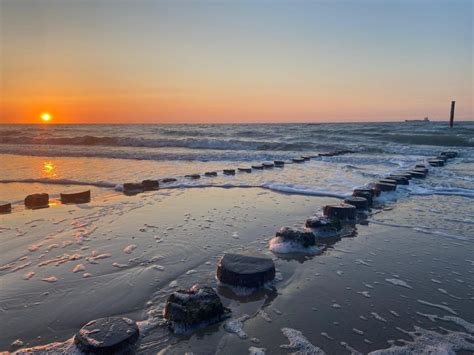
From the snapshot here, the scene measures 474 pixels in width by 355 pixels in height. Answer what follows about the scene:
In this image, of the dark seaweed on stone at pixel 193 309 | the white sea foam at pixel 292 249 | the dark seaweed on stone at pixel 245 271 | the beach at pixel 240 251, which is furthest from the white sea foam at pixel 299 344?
the white sea foam at pixel 292 249

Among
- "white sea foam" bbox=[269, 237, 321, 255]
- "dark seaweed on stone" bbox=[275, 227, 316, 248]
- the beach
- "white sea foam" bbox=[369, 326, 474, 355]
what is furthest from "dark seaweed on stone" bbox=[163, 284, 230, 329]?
"dark seaweed on stone" bbox=[275, 227, 316, 248]

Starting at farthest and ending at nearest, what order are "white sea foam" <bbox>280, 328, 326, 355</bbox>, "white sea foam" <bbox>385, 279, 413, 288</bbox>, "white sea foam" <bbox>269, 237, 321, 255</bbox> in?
"white sea foam" <bbox>269, 237, 321, 255</bbox> → "white sea foam" <bbox>385, 279, 413, 288</bbox> → "white sea foam" <bbox>280, 328, 326, 355</bbox>

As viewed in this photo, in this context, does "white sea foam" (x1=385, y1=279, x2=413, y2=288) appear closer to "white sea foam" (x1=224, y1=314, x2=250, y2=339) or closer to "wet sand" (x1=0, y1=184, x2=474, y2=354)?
"wet sand" (x1=0, y1=184, x2=474, y2=354)

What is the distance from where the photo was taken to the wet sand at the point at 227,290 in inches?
119

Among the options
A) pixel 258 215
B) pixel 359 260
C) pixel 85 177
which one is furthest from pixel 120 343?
pixel 85 177

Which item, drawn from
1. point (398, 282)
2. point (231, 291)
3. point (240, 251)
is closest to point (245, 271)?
point (231, 291)

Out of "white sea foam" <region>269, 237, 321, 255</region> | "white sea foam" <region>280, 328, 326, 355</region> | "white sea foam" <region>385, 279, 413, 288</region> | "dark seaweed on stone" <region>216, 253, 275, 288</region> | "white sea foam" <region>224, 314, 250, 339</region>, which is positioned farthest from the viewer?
"white sea foam" <region>269, 237, 321, 255</region>

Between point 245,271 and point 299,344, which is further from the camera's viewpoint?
point 245,271

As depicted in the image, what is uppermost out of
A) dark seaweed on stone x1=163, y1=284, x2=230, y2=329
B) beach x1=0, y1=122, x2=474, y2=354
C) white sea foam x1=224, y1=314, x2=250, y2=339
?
dark seaweed on stone x1=163, y1=284, x2=230, y2=329

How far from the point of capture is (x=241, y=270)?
3.77 metres

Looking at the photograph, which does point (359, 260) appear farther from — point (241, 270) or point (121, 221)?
point (121, 221)

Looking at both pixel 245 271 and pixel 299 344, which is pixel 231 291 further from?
pixel 299 344

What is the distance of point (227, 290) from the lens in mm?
3742

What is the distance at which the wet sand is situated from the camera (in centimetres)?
302
